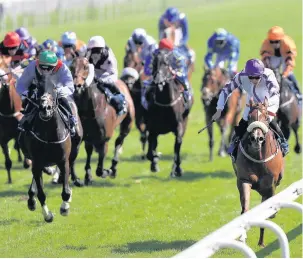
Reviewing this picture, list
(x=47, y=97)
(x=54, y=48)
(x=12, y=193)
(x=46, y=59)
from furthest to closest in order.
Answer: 1. (x=54, y=48)
2. (x=12, y=193)
3. (x=46, y=59)
4. (x=47, y=97)

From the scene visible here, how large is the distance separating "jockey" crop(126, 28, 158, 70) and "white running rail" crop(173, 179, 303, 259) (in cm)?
820

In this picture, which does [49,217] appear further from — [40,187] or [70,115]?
[70,115]

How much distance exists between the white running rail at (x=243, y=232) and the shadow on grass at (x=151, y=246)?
1802 millimetres

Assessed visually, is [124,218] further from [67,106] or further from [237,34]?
[237,34]

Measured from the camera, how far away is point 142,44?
A: 52.4 feet

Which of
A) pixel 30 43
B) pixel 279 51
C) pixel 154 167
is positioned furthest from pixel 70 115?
pixel 30 43

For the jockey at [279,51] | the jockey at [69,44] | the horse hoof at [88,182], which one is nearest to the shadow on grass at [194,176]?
the horse hoof at [88,182]

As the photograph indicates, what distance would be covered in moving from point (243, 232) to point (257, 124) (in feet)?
7.38

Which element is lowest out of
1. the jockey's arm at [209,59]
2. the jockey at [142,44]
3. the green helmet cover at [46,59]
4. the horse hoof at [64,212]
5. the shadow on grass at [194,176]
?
the shadow on grass at [194,176]

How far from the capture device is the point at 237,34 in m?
36.9

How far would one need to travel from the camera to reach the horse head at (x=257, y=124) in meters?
8.59

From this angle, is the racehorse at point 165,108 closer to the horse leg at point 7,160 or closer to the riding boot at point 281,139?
the horse leg at point 7,160

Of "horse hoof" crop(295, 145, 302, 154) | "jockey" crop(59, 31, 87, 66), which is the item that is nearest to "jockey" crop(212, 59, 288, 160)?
"jockey" crop(59, 31, 87, 66)

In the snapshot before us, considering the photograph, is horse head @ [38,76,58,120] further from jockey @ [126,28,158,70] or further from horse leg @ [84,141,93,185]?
jockey @ [126,28,158,70]
